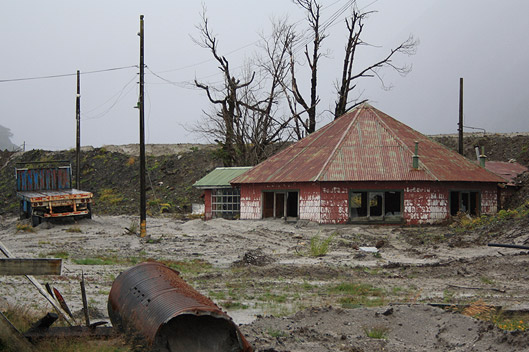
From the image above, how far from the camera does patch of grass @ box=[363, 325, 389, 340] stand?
9.05 m

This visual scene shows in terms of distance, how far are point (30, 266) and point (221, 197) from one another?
A: 91.7ft

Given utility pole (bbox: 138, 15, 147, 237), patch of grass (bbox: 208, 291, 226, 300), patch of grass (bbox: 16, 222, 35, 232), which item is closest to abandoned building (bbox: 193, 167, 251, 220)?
utility pole (bbox: 138, 15, 147, 237)

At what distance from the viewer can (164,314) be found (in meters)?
7.07

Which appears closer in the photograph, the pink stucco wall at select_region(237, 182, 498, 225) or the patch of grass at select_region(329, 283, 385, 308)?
the patch of grass at select_region(329, 283, 385, 308)

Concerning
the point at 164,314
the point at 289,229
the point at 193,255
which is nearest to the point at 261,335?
the point at 164,314

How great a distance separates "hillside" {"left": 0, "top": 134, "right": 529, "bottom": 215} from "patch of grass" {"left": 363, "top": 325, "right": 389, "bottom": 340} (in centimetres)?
3286

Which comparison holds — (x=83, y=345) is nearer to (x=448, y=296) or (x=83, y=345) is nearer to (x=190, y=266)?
(x=448, y=296)

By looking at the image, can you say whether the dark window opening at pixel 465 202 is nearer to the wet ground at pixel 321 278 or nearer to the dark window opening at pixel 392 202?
the dark window opening at pixel 392 202

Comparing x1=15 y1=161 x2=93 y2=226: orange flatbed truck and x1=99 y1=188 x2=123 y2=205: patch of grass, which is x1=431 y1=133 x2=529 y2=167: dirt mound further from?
x1=15 y1=161 x2=93 y2=226: orange flatbed truck

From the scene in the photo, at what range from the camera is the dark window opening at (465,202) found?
99.2 ft

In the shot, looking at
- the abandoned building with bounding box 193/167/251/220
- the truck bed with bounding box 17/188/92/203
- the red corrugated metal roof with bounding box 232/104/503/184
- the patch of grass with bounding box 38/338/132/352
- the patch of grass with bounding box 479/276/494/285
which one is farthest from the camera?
the abandoned building with bounding box 193/167/251/220

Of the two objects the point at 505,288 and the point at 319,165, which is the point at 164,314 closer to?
the point at 505,288

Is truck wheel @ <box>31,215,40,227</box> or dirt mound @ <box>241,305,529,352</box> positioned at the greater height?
truck wheel @ <box>31,215,40,227</box>

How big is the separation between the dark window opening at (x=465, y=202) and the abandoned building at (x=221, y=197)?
11116mm
